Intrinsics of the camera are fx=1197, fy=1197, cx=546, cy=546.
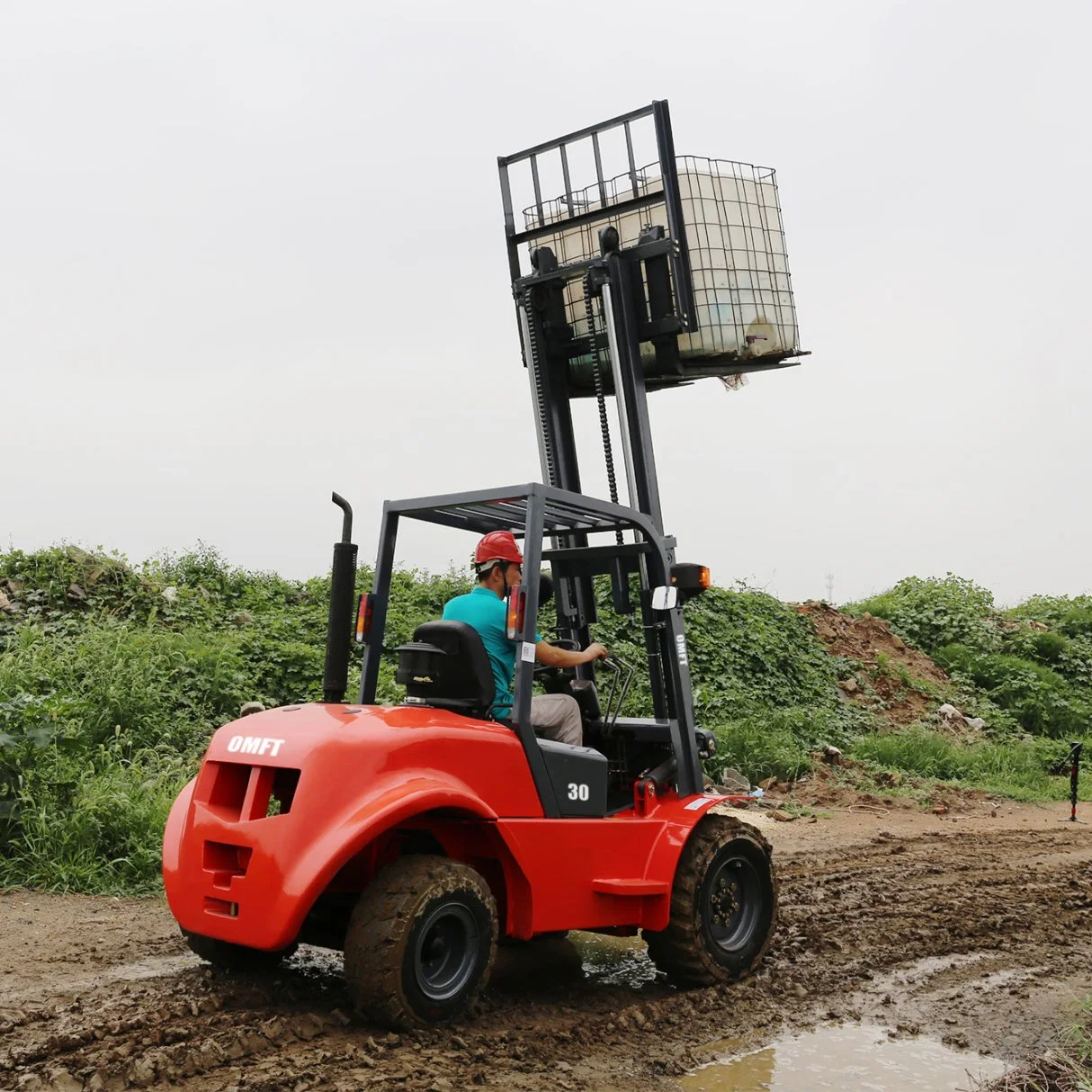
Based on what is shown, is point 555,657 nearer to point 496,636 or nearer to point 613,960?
point 496,636

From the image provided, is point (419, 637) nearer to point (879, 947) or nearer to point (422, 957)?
point (422, 957)

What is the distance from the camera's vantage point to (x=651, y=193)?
22.9 ft

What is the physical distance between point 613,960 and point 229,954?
2038 mm

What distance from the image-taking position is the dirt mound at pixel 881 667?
17281 mm

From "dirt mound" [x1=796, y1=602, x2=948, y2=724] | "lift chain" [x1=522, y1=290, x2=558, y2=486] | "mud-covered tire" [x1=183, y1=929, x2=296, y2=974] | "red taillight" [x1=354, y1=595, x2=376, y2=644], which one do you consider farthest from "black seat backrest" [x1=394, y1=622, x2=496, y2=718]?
"dirt mound" [x1=796, y1=602, x2=948, y2=724]

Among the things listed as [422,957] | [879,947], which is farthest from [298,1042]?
[879,947]

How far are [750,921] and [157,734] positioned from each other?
6.01 meters

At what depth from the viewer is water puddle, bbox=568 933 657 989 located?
588cm

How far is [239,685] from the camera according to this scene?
11.3m

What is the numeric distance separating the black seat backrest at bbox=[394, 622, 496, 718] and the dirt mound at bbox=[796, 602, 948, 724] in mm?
12697

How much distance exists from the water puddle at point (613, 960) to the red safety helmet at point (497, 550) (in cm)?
213

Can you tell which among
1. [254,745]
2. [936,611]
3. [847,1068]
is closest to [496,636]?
[254,745]

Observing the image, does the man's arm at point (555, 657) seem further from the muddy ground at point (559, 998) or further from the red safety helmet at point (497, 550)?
the muddy ground at point (559, 998)

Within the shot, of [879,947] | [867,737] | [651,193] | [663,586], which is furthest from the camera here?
[867,737]
